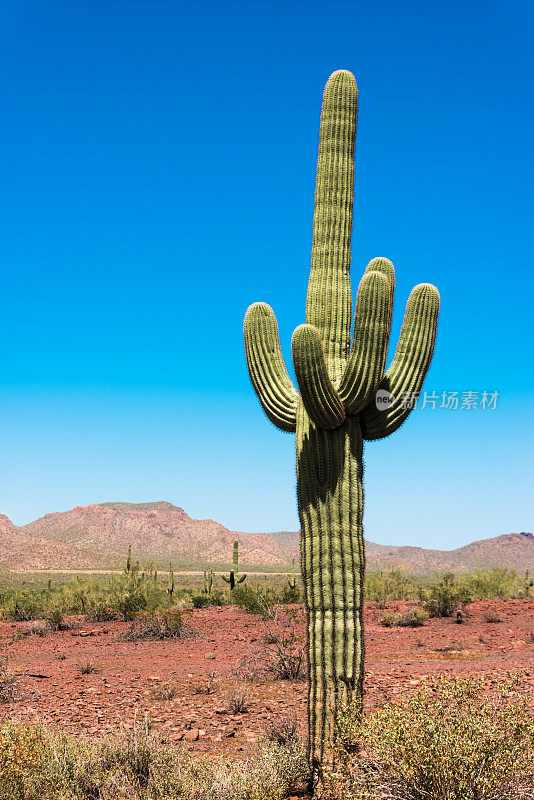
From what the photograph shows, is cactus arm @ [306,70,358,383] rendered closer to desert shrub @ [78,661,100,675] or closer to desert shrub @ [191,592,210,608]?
desert shrub @ [78,661,100,675]

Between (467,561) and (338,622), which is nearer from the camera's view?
(338,622)

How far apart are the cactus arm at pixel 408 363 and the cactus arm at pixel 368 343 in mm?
324

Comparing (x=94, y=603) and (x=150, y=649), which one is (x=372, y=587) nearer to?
(x=94, y=603)

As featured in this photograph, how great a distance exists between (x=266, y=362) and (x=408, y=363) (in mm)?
1640

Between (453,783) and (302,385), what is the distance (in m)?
3.44

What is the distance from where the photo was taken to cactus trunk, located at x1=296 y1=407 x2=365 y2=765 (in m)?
6.06

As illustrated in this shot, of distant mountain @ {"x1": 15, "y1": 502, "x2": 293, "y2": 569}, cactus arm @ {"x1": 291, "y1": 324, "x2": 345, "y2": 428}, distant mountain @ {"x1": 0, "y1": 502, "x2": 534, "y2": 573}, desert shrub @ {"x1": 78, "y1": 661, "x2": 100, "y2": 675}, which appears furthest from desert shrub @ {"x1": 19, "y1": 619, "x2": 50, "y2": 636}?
distant mountain @ {"x1": 15, "y1": 502, "x2": 293, "y2": 569}

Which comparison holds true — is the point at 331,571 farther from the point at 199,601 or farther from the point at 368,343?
the point at 199,601

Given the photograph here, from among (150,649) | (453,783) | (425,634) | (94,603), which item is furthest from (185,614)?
(453,783)

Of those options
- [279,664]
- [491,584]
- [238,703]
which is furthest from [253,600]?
[238,703]

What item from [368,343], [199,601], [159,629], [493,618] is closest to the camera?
[368,343]

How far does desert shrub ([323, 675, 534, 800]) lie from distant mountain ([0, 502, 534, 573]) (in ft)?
305

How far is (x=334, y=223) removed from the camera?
728cm

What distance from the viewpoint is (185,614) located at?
19.9 metres
